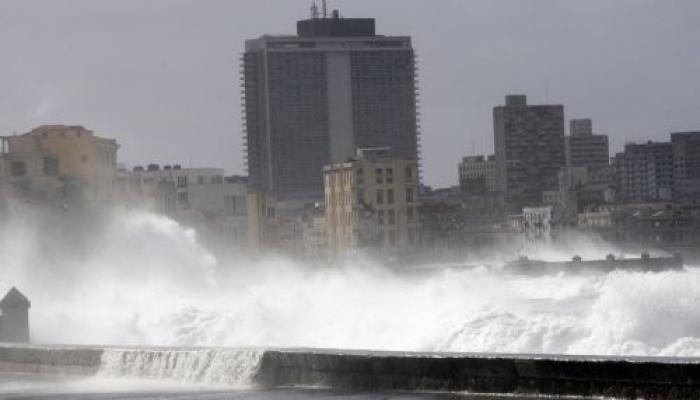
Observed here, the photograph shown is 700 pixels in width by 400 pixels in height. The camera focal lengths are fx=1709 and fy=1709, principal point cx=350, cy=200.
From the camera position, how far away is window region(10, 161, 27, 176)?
82.9 metres

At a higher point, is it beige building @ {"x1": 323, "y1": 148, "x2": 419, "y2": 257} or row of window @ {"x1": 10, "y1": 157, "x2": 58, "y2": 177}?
row of window @ {"x1": 10, "y1": 157, "x2": 58, "y2": 177}

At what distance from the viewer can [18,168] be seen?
83.4m

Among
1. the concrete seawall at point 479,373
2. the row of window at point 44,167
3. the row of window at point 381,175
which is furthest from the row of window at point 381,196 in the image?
the concrete seawall at point 479,373

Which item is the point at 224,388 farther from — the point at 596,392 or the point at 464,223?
the point at 464,223

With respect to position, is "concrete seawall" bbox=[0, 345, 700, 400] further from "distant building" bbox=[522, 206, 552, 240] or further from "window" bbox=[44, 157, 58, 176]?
"distant building" bbox=[522, 206, 552, 240]

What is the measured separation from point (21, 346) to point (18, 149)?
60.1 meters

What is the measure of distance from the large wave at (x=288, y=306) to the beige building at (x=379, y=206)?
56913 mm

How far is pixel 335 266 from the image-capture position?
115625mm

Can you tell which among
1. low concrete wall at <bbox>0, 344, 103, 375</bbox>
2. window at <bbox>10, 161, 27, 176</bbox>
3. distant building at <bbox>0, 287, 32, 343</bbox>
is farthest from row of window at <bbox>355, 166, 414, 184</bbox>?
low concrete wall at <bbox>0, 344, 103, 375</bbox>

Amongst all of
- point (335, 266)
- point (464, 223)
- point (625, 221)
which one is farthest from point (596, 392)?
point (464, 223)

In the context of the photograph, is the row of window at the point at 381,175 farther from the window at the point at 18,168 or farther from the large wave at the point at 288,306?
the large wave at the point at 288,306

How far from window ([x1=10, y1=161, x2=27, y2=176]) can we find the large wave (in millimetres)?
8226

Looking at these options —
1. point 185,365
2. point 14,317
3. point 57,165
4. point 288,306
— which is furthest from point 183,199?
point 185,365

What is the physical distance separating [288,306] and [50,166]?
143 feet
